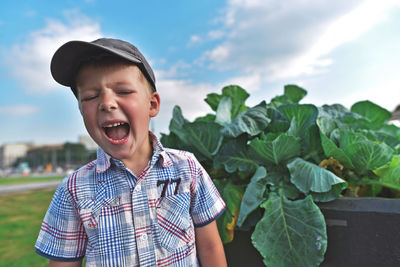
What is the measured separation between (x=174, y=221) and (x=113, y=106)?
390 millimetres

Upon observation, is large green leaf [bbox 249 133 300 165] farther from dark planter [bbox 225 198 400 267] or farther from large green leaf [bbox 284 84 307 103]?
large green leaf [bbox 284 84 307 103]

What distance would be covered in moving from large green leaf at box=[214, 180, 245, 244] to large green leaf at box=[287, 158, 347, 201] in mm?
239

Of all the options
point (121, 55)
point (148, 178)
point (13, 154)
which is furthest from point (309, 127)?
point (13, 154)

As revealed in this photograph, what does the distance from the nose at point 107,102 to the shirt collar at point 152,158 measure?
0.18m

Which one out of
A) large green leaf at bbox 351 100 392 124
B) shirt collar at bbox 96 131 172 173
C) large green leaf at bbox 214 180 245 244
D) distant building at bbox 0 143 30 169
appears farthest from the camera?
distant building at bbox 0 143 30 169

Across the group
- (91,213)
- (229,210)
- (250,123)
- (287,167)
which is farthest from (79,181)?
(287,167)

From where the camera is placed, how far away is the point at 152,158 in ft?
3.03

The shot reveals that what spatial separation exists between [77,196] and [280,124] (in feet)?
3.11

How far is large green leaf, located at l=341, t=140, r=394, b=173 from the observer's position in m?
1.17

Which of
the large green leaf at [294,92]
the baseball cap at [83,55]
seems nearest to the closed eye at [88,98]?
the baseball cap at [83,55]

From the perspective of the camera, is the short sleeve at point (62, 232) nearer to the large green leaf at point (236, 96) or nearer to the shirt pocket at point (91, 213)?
the shirt pocket at point (91, 213)

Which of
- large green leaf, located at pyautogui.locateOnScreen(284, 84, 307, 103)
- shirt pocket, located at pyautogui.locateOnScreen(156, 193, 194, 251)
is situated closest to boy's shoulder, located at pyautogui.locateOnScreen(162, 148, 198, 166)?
shirt pocket, located at pyautogui.locateOnScreen(156, 193, 194, 251)

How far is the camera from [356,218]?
1054 mm

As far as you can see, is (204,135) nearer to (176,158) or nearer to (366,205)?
(176,158)
